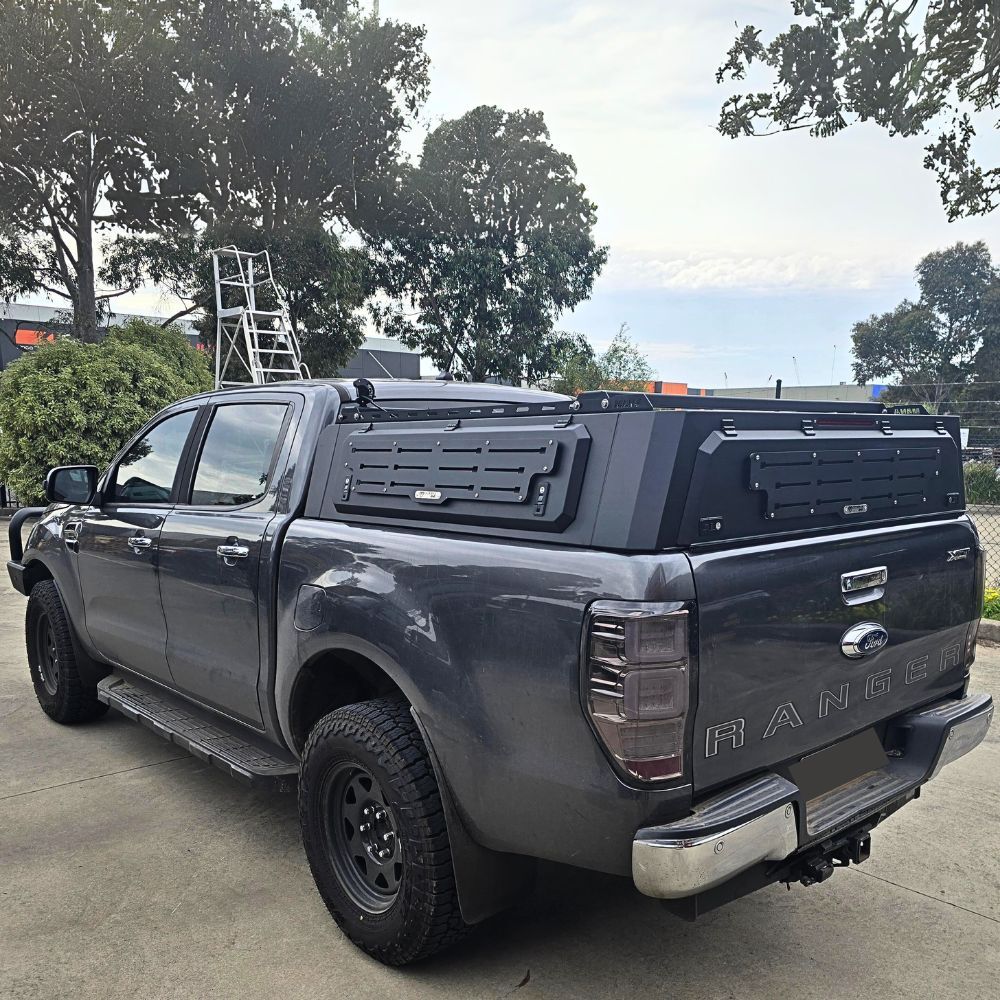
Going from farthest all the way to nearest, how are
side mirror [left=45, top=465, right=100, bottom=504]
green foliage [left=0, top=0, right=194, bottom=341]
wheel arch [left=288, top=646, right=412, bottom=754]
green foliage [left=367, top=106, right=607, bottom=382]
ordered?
green foliage [left=367, top=106, right=607, bottom=382], green foliage [left=0, top=0, right=194, bottom=341], side mirror [left=45, top=465, right=100, bottom=504], wheel arch [left=288, top=646, right=412, bottom=754]

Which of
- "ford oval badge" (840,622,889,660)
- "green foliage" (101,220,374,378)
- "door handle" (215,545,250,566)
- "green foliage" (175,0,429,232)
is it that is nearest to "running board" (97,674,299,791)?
"door handle" (215,545,250,566)

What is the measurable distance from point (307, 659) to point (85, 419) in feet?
37.7

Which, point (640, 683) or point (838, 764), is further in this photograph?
point (838, 764)

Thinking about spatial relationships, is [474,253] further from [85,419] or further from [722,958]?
[722,958]

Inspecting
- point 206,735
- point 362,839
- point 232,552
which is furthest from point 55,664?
point 362,839

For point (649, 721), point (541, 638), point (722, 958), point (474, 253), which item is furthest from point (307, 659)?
point (474, 253)

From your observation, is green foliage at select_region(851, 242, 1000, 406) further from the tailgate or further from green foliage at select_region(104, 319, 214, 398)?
the tailgate

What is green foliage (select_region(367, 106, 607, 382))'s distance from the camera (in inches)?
1168

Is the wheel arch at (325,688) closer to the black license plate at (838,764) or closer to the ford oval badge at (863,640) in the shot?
the black license plate at (838,764)

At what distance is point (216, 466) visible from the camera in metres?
3.85

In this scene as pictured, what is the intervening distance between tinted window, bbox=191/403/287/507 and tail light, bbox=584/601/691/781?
1802 mm

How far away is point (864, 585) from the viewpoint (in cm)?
258

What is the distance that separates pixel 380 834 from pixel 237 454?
1.69m

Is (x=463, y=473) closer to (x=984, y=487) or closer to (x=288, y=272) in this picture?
(x=984, y=487)
